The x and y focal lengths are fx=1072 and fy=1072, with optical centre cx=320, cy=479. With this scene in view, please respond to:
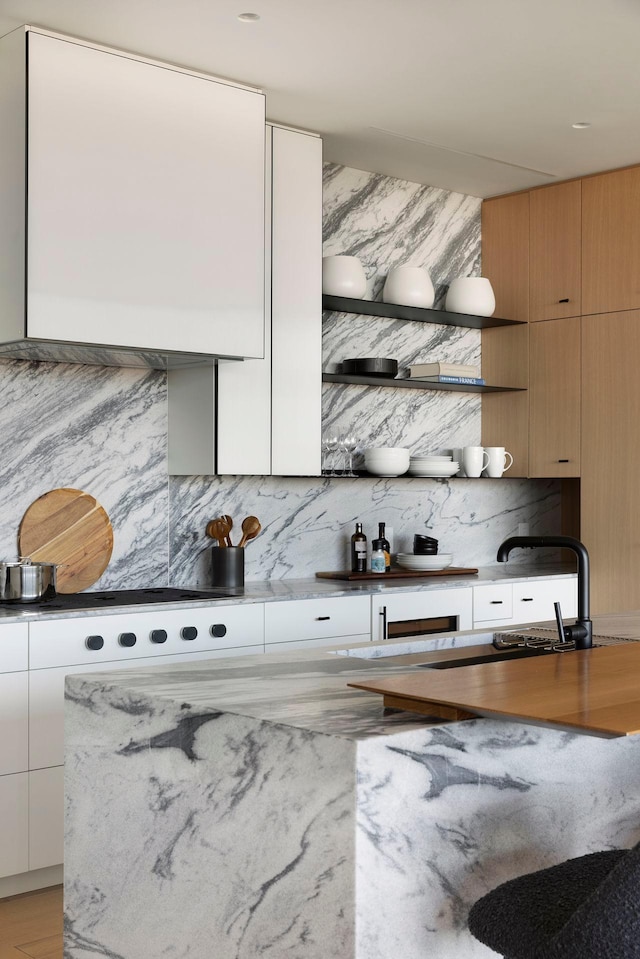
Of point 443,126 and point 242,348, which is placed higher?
point 443,126

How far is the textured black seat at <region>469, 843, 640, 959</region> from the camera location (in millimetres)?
1320

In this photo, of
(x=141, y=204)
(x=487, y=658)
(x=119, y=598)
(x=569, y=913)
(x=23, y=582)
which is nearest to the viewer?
(x=569, y=913)

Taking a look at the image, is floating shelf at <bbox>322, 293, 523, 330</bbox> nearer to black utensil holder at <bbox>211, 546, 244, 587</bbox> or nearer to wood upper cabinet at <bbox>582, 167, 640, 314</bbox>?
wood upper cabinet at <bbox>582, 167, 640, 314</bbox>

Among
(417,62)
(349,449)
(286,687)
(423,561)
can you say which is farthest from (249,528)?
(286,687)

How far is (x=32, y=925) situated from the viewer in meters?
3.14

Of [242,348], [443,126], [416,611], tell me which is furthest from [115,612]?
[443,126]

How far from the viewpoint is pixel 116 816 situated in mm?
1994

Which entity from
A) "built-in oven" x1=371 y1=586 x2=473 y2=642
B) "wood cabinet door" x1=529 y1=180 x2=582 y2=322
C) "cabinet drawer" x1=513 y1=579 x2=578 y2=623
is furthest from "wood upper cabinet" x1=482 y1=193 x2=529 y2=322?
"built-in oven" x1=371 y1=586 x2=473 y2=642

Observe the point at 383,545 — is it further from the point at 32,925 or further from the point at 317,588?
the point at 32,925

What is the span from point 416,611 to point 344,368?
1.16 m

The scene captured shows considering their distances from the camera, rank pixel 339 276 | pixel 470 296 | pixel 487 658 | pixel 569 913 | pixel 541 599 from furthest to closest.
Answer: pixel 470 296 < pixel 541 599 < pixel 339 276 < pixel 487 658 < pixel 569 913

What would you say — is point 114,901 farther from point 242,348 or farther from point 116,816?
point 242,348

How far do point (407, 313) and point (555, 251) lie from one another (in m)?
0.82

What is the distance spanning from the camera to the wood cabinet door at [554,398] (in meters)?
5.16
